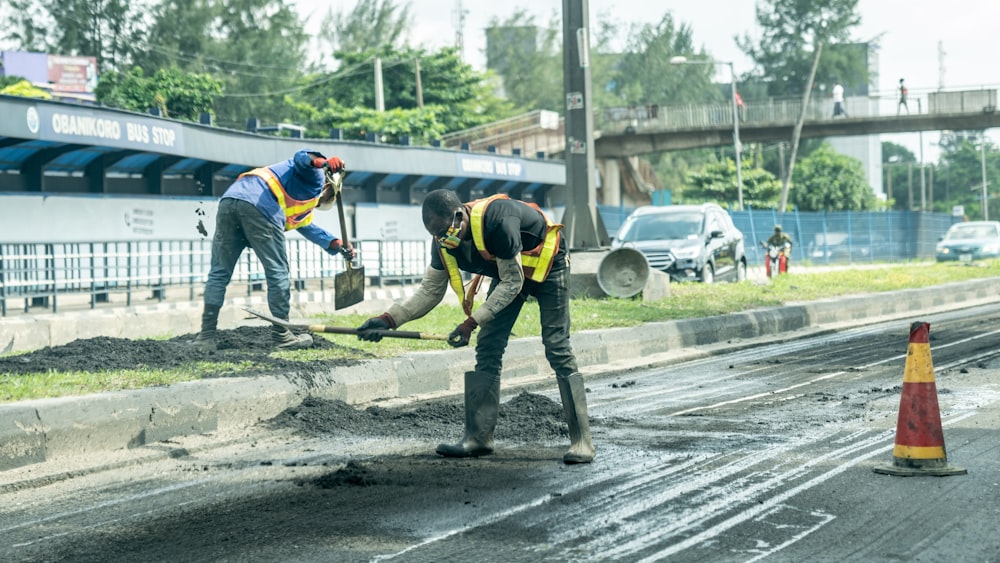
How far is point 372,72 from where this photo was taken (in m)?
60.6

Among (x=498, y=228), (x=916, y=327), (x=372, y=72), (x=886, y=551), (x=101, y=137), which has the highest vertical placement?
(x=372, y=72)

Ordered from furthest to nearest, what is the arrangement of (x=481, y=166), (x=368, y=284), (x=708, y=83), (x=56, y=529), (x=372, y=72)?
(x=708, y=83) < (x=372, y=72) < (x=481, y=166) < (x=368, y=284) < (x=56, y=529)

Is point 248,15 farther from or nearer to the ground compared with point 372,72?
farther from the ground

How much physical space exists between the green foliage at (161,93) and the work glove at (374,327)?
39.5 metres

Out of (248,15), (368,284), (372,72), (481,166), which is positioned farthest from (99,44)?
(368,284)

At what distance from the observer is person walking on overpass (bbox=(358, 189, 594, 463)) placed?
6801 millimetres

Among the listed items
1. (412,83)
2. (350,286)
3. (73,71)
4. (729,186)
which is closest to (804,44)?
(729,186)

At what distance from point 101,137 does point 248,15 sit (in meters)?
48.0

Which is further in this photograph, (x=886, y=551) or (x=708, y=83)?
(x=708, y=83)

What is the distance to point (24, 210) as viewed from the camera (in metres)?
20.8

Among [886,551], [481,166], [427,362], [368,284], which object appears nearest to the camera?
[886,551]

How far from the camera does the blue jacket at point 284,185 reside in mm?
10625

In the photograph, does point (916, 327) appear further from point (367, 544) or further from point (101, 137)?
point (101, 137)

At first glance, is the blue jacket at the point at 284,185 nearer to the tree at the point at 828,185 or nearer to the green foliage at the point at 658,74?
the tree at the point at 828,185
